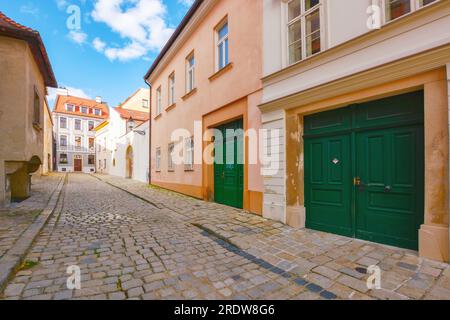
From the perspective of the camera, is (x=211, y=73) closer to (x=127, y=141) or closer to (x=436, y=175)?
(x=436, y=175)

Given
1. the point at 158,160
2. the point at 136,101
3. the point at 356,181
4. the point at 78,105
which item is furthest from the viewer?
the point at 78,105

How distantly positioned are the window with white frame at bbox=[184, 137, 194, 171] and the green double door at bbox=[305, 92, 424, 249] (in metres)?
5.64

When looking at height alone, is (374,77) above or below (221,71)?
below

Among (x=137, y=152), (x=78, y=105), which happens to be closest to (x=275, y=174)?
(x=137, y=152)

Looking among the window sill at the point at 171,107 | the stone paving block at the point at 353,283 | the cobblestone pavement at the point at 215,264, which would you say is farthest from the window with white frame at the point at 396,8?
the window sill at the point at 171,107

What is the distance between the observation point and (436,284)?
265cm

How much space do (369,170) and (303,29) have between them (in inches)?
132

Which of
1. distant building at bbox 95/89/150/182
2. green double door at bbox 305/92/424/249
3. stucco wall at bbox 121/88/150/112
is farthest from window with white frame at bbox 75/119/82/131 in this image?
green double door at bbox 305/92/424/249

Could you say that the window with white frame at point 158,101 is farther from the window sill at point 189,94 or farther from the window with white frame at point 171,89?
the window sill at point 189,94

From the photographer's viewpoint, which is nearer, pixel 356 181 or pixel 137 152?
pixel 356 181

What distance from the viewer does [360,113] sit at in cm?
429

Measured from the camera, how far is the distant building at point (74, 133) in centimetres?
3991

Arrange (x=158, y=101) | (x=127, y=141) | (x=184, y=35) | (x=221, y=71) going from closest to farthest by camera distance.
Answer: (x=221, y=71) → (x=184, y=35) → (x=158, y=101) → (x=127, y=141)
